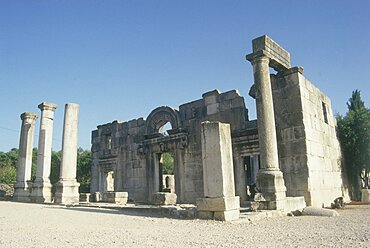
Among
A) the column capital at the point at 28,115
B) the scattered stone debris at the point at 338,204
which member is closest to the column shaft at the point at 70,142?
the column capital at the point at 28,115

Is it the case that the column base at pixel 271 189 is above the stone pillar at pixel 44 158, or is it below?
below

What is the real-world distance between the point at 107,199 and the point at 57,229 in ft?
26.5

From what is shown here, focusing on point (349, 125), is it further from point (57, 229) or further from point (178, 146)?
point (57, 229)

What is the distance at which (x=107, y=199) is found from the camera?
14.4m

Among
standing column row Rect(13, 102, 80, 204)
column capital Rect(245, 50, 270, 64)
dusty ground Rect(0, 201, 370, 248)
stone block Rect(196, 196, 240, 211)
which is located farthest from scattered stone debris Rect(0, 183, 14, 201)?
column capital Rect(245, 50, 270, 64)

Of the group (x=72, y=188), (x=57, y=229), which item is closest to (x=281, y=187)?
(x=57, y=229)

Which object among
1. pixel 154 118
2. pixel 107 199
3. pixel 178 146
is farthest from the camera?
pixel 154 118

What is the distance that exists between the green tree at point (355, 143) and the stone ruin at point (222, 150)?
1118mm

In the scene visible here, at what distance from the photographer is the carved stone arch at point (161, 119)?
52.9ft

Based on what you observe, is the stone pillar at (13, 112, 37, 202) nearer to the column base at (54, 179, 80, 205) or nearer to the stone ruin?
the stone ruin

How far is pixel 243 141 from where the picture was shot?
1328cm

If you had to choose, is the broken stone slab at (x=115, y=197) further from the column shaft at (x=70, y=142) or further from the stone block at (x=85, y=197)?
the column shaft at (x=70, y=142)

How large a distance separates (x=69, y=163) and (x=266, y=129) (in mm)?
9595

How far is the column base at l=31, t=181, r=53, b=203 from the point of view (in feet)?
50.6
